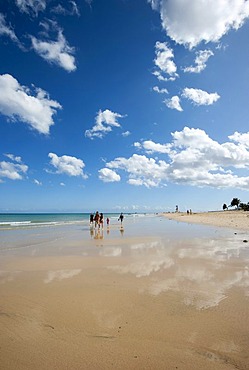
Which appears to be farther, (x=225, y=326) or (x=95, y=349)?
(x=225, y=326)

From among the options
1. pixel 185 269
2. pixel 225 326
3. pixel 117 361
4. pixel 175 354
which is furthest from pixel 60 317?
pixel 185 269

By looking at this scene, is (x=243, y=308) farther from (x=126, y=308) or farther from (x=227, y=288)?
(x=126, y=308)

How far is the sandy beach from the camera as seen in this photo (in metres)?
3.87

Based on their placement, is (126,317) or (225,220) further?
(225,220)

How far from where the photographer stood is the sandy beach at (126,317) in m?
3.87

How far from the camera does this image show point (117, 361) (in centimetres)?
→ 380

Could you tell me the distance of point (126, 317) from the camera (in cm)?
527

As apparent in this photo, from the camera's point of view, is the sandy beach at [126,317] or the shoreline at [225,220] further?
the shoreline at [225,220]

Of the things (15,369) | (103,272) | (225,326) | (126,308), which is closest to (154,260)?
(103,272)

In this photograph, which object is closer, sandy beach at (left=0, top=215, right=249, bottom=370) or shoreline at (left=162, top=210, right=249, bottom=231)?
sandy beach at (left=0, top=215, right=249, bottom=370)

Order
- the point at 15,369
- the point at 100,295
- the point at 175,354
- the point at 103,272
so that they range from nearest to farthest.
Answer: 1. the point at 15,369
2. the point at 175,354
3. the point at 100,295
4. the point at 103,272

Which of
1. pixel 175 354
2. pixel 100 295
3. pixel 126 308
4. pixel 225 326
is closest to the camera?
pixel 175 354

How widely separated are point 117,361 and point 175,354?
0.96m

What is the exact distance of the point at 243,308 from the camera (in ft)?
18.2
